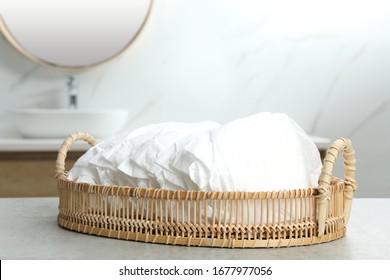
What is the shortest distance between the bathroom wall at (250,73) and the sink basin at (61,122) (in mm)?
349

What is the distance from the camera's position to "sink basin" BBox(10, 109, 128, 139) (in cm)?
293

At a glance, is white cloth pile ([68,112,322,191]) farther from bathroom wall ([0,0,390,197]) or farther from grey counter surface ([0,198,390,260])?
bathroom wall ([0,0,390,197])

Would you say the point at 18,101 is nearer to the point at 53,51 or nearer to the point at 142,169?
the point at 53,51

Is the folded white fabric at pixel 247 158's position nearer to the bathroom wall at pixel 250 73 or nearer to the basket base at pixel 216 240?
the basket base at pixel 216 240

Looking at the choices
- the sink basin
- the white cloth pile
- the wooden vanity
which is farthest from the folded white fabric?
the sink basin

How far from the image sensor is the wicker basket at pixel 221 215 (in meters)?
1.08

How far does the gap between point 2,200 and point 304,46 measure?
2.13 metres

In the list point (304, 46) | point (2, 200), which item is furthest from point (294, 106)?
point (2, 200)

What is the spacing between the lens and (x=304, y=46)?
3.38 metres

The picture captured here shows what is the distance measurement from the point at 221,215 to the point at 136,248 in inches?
5.9

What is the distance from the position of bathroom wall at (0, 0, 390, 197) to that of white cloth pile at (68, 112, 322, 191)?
2.11 metres

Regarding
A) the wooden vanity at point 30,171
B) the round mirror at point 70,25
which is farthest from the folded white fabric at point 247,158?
the round mirror at point 70,25

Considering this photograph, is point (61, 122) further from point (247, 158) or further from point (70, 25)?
point (247, 158)
